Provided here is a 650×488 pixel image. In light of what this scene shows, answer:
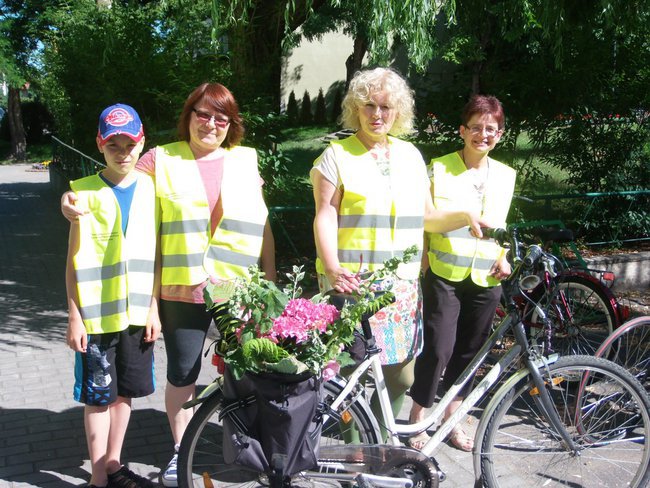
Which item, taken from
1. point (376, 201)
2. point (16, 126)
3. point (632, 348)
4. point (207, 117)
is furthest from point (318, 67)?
point (376, 201)

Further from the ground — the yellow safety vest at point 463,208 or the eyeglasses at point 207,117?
the eyeglasses at point 207,117

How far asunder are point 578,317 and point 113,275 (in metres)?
3.25

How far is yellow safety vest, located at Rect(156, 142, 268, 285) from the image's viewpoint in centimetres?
338

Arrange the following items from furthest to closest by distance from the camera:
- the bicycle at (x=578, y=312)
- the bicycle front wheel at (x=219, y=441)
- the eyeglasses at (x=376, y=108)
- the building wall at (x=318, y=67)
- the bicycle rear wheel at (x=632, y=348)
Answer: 1. the building wall at (x=318, y=67)
2. the bicycle at (x=578, y=312)
3. the bicycle rear wheel at (x=632, y=348)
4. the eyeglasses at (x=376, y=108)
5. the bicycle front wheel at (x=219, y=441)

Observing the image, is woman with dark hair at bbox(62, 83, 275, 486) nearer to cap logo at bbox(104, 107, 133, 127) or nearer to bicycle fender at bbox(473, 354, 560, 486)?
cap logo at bbox(104, 107, 133, 127)

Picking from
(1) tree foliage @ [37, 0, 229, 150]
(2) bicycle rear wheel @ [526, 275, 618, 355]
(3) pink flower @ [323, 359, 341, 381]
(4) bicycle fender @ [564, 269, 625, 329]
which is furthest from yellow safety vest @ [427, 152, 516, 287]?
(1) tree foliage @ [37, 0, 229, 150]

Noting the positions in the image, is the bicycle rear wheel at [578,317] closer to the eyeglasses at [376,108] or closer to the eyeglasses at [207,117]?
the eyeglasses at [376,108]

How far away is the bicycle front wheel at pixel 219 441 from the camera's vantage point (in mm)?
2984

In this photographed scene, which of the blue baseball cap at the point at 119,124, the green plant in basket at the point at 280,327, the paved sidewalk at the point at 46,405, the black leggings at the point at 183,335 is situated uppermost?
the blue baseball cap at the point at 119,124

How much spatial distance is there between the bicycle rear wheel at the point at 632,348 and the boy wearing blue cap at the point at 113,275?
7.68ft

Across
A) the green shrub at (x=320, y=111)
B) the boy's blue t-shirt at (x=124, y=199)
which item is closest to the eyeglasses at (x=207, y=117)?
the boy's blue t-shirt at (x=124, y=199)

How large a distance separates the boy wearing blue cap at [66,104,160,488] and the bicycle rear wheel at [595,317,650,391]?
2341 millimetres

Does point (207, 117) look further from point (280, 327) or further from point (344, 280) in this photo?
point (280, 327)

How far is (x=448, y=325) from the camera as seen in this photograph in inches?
148
